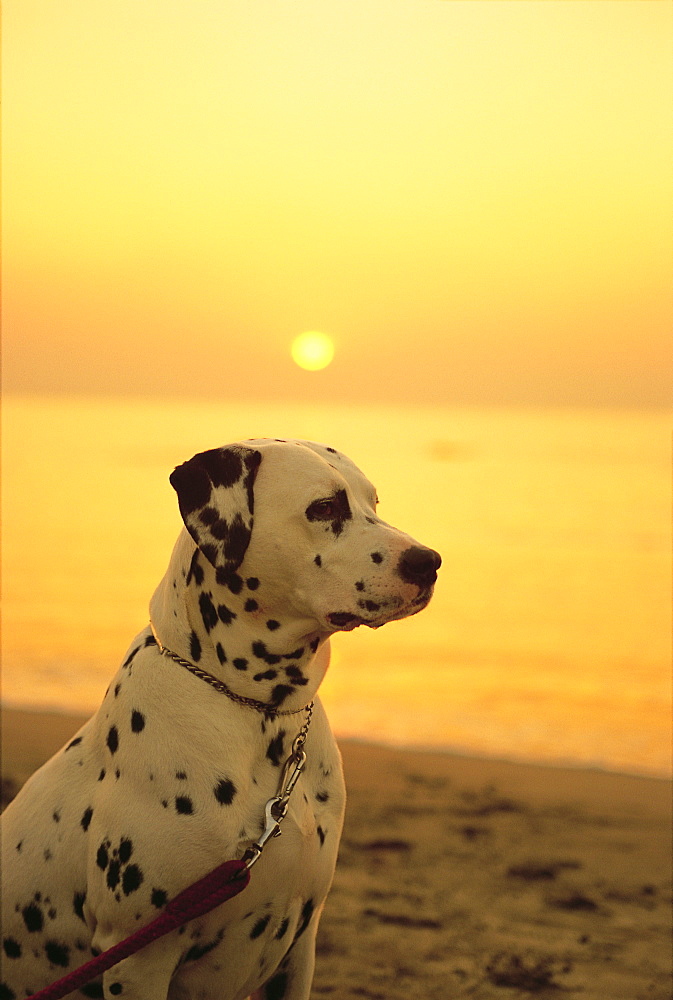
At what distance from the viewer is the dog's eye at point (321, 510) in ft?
10.1

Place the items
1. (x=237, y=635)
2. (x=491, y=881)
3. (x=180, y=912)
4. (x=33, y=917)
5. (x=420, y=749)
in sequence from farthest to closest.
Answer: (x=420, y=749)
(x=491, y=881)
(x=33, y=917)
(x=237, y=635)
(x=180, y=912)

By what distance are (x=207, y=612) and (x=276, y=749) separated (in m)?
0.48

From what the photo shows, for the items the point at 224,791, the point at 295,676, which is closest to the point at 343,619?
the point at 295,676

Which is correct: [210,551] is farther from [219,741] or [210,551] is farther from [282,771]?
[282,771]

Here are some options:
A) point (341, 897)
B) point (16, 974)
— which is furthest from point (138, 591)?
point (16, 974)

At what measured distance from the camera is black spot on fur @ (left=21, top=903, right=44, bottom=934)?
3.17 m

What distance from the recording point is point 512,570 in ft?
55.3

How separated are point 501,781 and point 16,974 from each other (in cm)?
462

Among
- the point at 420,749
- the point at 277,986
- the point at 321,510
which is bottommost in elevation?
the point at 420,749

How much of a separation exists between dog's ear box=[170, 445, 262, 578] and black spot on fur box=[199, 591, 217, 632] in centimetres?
11

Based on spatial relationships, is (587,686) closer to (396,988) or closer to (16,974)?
(396,988)

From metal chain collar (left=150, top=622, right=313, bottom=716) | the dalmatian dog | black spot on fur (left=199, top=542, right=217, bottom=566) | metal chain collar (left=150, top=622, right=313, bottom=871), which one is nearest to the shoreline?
the dalmatian dog

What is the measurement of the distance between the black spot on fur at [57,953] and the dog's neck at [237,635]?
1035mm

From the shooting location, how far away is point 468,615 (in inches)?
518
